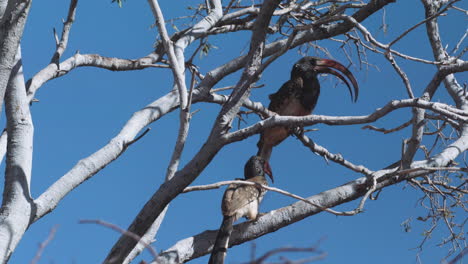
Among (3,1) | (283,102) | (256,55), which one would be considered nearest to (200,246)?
(256,55)

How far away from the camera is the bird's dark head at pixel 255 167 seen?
6344 mm

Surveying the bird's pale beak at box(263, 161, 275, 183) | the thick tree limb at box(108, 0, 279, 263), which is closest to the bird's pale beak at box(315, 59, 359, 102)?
the bird's pale beak at box(263, 161, 275, 183)

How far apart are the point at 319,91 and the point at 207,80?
234 cm

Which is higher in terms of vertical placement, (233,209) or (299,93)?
(299,93)

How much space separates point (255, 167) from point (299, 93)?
1093mm

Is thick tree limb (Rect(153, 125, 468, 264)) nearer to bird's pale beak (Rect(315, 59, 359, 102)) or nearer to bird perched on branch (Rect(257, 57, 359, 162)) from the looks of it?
bird's pale beak (Rect(315, 59, 359, 102))

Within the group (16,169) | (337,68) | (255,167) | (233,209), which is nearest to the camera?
(16,169)

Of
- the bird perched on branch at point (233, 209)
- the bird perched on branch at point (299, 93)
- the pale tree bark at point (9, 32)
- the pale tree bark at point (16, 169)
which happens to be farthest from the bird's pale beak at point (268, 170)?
the pale tree bark at point (9, 32)

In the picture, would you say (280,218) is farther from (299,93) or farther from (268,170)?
(299,93)

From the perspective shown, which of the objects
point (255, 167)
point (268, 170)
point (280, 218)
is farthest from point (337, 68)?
point (280, 218)

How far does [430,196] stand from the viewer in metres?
5.51

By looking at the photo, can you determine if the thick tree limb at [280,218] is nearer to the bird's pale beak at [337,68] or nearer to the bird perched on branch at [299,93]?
the bird's pale beak at [337,68]

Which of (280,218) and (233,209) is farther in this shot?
(233,209)

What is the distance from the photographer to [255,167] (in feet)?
20.9
